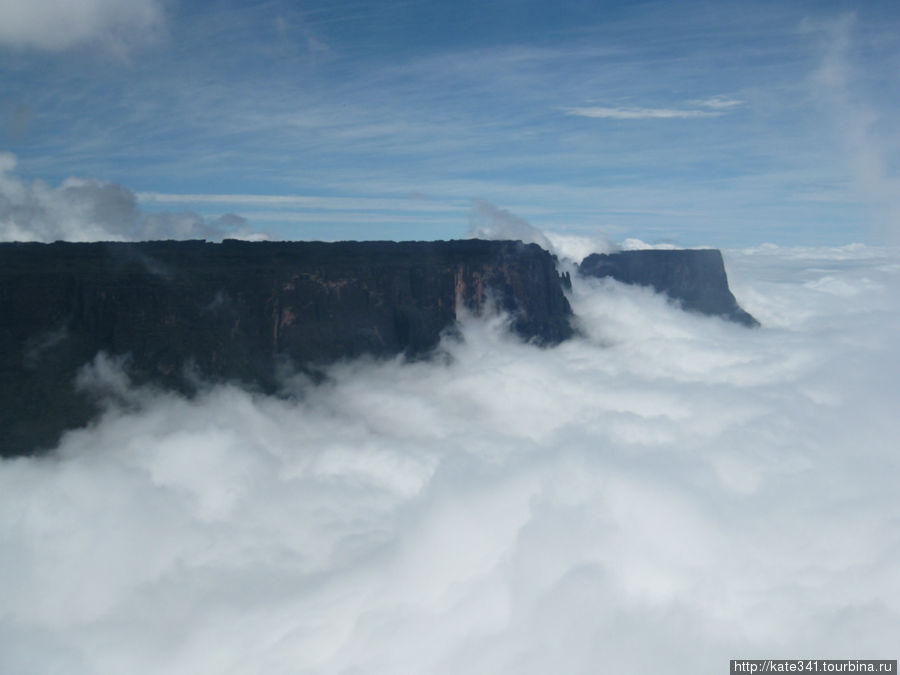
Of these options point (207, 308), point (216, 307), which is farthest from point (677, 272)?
point (207, 308)

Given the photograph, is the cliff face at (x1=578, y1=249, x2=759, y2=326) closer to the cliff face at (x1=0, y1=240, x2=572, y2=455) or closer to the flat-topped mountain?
the flat-topped mountain

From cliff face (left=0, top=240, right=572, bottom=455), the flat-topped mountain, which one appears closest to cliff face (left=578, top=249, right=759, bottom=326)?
the flat-topped mountain

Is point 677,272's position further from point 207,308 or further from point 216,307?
point 207,308

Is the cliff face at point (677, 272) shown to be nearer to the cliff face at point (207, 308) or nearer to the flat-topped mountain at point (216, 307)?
the flat-topped mountain at point (216, 307)

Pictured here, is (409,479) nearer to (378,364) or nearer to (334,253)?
(378,364)

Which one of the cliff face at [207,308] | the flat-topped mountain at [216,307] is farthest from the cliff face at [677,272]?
the cliff face at [207,308]

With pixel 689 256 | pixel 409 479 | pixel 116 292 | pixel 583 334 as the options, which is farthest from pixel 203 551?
pixel 689 256

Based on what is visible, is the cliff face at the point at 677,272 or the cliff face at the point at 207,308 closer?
the cliff face at the point at 207,308
